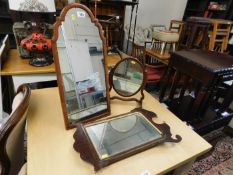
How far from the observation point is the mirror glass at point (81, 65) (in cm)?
71

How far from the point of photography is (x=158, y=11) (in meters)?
3.30

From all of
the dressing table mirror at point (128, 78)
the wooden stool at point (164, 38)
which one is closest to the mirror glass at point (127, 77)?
the dressing table mirror at point (128, 78)

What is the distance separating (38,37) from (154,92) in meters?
1.86

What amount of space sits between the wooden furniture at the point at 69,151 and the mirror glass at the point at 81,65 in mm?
105

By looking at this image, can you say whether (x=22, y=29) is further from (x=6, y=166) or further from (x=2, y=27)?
(x=2, y=27)

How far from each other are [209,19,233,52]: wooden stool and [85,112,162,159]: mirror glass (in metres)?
2.21

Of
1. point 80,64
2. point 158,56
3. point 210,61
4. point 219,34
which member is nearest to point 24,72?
point 80,64

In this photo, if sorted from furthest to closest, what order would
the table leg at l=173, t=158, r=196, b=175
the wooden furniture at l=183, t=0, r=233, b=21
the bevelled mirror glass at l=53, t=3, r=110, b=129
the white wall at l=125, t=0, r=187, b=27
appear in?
the white wall at l=125, t=0, r=187, b=27, the wooden furniture at l=183, t=0, r=233, b=21, the table leg at l=173, t=158, r=196, b=175, the bevelled mirror glass at l=53, t=3, r=110, b=129

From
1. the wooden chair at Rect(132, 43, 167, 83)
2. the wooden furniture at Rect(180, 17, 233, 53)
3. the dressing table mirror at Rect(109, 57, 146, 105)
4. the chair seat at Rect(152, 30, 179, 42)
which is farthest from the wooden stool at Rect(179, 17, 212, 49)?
the dressing table mirror at Rect(109, 57, 146, 105)

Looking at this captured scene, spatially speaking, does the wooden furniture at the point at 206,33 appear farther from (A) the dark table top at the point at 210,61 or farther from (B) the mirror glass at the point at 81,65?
(B) the mirror glass at the point at 81,65

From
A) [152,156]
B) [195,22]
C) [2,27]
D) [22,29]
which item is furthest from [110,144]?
[2,27]

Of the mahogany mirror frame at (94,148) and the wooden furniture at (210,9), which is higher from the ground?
the wooden furniture at (210,9)

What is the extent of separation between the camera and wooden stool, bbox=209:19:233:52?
2384 millimetres

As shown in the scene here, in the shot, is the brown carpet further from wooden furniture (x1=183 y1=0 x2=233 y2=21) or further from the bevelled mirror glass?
wooden furniture (x1=183 y1=0 x2=233 y2=21)
